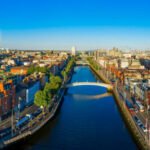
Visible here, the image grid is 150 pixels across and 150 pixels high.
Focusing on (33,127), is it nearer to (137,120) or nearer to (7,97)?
(7,97)

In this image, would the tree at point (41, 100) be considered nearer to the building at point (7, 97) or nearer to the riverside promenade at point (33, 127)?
the riverside promenade at point (33, 127)

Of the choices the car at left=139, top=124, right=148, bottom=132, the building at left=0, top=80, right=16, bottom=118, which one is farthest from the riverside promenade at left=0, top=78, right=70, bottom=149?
the car at left=139, top=124, right=148, bottom=132

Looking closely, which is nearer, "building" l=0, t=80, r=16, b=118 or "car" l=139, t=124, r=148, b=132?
"car" l=139, t=124, r=148, b=132

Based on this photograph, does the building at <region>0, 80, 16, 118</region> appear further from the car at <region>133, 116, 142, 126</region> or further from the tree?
the car at <region>133, 116, 142, 126</region>

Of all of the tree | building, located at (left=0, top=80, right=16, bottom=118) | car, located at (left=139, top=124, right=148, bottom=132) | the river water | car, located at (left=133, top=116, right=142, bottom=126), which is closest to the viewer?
the river water

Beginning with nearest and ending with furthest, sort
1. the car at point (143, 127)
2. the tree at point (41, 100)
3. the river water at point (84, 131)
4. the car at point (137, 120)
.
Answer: the river water at point (84, 131) → the car at point (143, 127) → the car at point (137, 120) → the tree at point (41, 100)

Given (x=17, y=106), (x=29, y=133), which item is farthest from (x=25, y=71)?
(x=29, y=133)

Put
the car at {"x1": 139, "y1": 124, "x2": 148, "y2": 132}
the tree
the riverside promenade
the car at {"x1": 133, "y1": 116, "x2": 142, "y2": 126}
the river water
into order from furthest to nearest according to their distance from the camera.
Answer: the tree < the car at {"x1": 133, "y1": 116, "x2": 142, "y2": 126} < the car at {"x1": 139, "y1": 124, "x2": 148, "y2": 132} < the river water < the riverside promenade

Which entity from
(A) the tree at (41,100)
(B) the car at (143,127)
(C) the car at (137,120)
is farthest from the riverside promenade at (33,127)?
(B) the car at (143,127)
